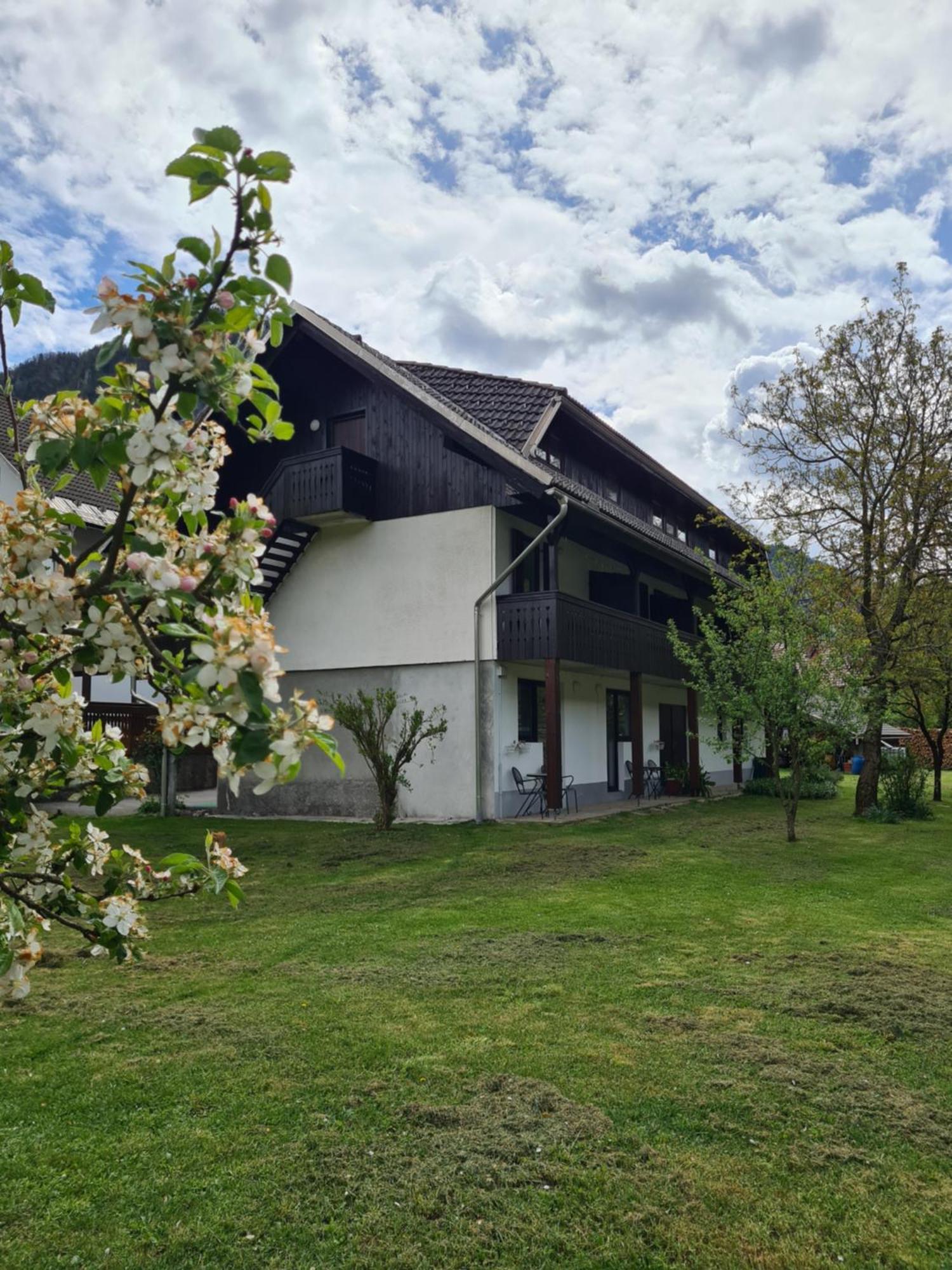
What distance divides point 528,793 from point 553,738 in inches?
48.5

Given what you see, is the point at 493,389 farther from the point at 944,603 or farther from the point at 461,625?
the point at 944,603

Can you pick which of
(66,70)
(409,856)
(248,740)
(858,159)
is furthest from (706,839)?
(248,740)

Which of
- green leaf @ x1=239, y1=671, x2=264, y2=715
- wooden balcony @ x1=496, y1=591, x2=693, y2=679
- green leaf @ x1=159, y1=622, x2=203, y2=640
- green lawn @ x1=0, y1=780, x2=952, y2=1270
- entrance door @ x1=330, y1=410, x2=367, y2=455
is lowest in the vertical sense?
green lawn @ x1=0, y1=780, x2=952, y2=1270

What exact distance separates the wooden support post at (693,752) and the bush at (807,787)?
2214 millimetres

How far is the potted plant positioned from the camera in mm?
21594

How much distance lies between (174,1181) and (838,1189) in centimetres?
233

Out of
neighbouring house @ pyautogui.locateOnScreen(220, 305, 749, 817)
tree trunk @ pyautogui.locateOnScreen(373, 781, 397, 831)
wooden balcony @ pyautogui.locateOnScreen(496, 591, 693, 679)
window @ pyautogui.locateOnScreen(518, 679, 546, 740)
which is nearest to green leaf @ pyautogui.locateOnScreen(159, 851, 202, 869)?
tree trunk @ pyautogui.locateOnScreen(373, 781, 397, 831)

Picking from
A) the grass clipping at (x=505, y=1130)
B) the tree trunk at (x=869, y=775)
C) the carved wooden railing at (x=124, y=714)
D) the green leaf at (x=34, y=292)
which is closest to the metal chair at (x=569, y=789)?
the tree trunk at (x=869, y=775)

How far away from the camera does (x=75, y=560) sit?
2275 millimetres

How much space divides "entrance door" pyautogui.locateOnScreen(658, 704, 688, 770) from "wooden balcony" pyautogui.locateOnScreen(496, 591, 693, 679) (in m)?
6.00

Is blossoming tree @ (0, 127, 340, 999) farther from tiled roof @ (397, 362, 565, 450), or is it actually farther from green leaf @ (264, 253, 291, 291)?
tiled roof @ (397, 362, 565, 450)

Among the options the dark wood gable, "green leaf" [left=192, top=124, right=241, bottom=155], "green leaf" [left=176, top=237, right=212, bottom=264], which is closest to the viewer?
"green leaf" [left=192, top=124, right=241, bottom=155]

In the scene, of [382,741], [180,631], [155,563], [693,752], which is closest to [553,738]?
[382,741]

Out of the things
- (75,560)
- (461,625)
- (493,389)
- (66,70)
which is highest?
(493,389)
